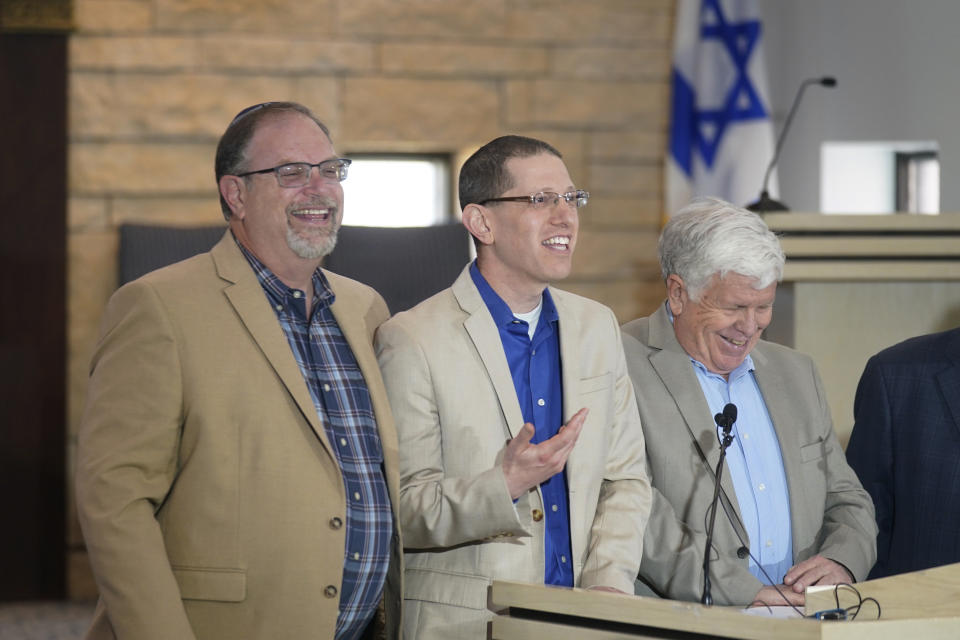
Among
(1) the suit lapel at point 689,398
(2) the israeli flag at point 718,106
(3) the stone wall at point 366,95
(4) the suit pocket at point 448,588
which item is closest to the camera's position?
(4) the suit pocket at point 448,588

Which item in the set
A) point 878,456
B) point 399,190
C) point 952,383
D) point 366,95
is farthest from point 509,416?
point 399,190

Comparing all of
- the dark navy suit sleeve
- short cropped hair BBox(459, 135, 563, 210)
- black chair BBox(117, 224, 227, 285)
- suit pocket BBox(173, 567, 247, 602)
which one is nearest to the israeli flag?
black chair BBox(117, 224, 227, 285)

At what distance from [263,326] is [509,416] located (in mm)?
503

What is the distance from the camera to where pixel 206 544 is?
209cm

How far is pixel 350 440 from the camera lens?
7.39ft

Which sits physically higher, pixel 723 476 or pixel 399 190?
pixel 399 190

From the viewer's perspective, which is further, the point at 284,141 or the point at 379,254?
the point at 379,254

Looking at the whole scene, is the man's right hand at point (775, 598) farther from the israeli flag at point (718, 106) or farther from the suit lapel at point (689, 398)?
the israeli flag at point (718, 106)

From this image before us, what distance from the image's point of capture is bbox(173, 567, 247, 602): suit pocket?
2.08m

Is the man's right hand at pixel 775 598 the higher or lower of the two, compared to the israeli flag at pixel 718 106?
lower

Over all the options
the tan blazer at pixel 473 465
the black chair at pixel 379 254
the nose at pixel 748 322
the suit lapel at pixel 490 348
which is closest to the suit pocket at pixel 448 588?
the tan blazer at pixel 473 465

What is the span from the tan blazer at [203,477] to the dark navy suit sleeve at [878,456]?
1.36 m

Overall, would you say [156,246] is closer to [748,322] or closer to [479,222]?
[479,222]

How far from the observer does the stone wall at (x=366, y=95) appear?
198 inches
